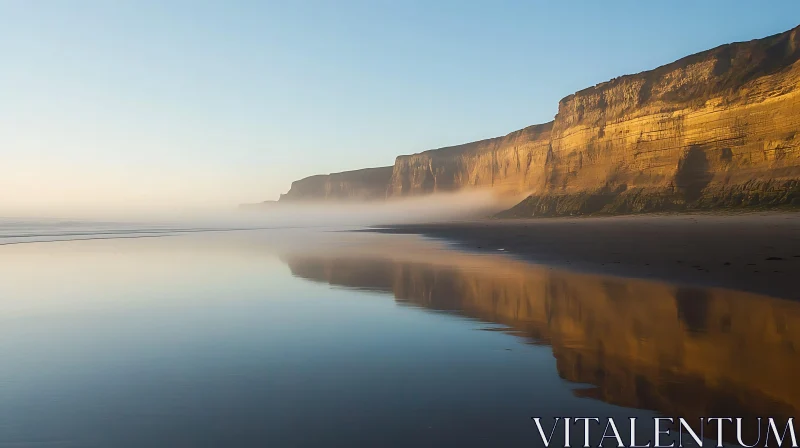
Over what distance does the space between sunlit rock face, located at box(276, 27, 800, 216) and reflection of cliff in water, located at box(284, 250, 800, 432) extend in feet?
127

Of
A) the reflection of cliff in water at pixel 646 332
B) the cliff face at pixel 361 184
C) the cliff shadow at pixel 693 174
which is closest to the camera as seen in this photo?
the reflection of cliff in water at pixel 646 332

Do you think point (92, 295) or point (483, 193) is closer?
point (92, 295)

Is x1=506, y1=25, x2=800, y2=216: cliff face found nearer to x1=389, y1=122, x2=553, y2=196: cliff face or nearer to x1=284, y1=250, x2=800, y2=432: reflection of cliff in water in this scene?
x1=389, y1=122, x2=553, y2=196: cliff face

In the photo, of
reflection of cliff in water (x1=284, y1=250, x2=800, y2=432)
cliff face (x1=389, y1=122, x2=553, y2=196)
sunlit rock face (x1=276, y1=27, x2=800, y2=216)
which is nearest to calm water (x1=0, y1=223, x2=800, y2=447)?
reflection of cliff in water (x1=284, y1=250, x2=800, y2=432)

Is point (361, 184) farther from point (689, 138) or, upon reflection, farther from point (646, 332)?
point (646, 332)

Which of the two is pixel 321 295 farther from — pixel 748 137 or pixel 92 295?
pixel 748 137

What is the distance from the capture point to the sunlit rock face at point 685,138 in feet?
148

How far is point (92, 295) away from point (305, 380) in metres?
8.66

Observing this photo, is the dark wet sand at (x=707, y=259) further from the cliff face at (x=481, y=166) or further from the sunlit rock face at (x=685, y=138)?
the cliff face at (x=481, y=166)

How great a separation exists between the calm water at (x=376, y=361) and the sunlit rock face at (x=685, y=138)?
135ft

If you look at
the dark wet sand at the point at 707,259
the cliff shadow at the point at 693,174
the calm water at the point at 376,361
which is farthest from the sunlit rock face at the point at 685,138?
the calm water at the point at 376,361

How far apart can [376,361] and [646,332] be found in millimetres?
3992

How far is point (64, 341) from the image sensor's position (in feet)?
24.2

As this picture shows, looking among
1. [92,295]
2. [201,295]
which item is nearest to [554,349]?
[201,295]
